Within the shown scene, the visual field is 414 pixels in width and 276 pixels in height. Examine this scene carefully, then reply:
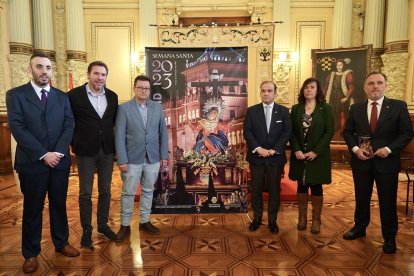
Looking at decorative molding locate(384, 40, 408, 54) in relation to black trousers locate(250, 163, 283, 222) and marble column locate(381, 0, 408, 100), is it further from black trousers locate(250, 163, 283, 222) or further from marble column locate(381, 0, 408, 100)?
black trousers locate(250, 163, 283, 222)

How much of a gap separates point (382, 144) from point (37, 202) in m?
2.89

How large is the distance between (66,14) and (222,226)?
644 centimetres

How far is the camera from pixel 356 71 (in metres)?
6.09

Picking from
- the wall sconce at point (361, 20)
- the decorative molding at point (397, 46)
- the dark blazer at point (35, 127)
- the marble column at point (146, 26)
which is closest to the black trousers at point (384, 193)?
the dark blazer at point (35, 127)

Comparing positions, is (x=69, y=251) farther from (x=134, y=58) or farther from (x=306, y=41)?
(x=306, y=41)

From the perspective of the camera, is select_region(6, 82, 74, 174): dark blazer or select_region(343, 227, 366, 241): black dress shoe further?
select_region(343, 227, 366, 241): black dress shoe

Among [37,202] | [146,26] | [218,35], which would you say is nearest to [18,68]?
[146,26]

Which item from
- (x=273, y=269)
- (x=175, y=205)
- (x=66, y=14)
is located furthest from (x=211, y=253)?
(x=66, y=14)

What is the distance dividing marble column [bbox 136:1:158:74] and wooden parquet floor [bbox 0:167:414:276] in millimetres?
4798

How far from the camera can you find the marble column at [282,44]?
7.23 meters

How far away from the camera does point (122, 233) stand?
295cm

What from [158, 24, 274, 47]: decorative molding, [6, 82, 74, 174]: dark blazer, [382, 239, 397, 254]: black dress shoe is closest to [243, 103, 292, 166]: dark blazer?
[382, 239, 397, 254]: black dress shoe

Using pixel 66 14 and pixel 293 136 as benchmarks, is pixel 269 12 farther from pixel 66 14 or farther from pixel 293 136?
pixel 293 136

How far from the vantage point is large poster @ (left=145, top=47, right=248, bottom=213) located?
3.35 m
